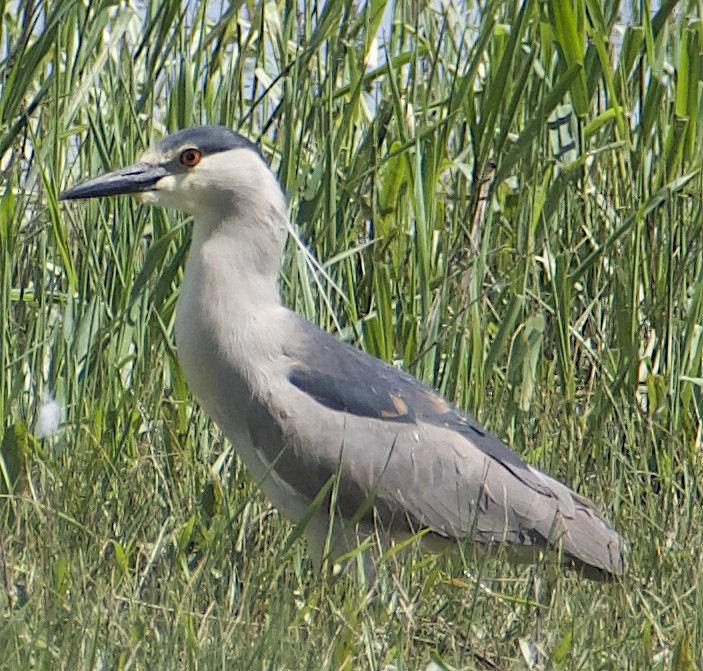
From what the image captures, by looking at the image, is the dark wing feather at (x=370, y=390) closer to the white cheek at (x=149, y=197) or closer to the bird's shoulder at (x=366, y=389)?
the bird's shoulder at (x=366, y=389)

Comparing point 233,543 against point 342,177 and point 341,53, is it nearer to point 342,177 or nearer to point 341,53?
point 342,177

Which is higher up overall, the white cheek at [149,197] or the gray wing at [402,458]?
the white cheek at [149,197]

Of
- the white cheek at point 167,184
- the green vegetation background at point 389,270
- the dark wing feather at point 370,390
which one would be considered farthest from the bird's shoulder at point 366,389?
the white cheek at point 167,184

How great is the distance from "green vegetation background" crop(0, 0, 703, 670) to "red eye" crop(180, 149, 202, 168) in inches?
12.0

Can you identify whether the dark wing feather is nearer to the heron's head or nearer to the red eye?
the heron's head

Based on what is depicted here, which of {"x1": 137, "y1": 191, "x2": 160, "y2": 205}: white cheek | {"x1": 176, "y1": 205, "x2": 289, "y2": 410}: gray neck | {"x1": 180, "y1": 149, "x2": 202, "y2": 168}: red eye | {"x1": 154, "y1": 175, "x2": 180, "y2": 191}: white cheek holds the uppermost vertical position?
{"x1": 180, "y1": 149, "x2": 202, "y2": 168}: red eye

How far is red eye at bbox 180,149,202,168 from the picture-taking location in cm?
341

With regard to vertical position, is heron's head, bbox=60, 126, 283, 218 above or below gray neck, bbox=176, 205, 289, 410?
above

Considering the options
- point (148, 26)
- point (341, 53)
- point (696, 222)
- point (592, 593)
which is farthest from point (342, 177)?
point (592, 593)

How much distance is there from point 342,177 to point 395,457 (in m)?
1.05

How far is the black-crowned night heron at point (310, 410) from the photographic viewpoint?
131 inches

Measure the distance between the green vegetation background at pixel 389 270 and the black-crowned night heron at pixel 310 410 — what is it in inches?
4.9

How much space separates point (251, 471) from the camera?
135 inches

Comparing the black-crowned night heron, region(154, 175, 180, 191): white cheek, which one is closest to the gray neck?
the black-crowned night heron
